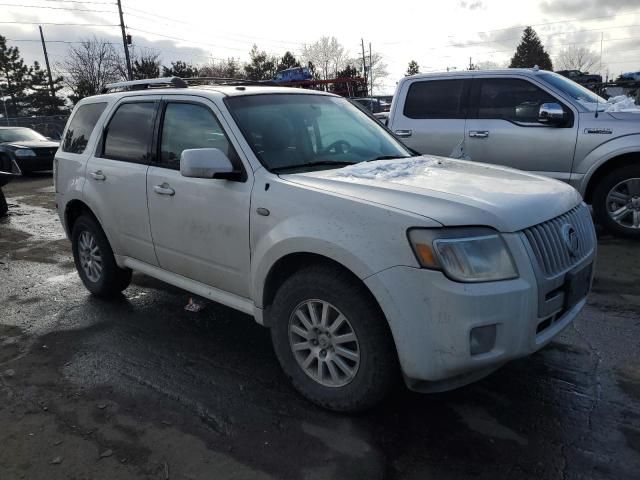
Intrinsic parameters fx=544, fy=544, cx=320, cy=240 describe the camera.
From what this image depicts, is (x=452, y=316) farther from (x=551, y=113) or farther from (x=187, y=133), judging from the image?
(x=551, y=113)

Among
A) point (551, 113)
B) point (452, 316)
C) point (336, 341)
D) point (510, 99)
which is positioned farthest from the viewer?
point (510, 99)

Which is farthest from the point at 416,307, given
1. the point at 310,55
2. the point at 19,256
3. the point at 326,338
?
the point at 310,55

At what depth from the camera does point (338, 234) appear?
9.20 ft

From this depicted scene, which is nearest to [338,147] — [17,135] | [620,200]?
[620,200]

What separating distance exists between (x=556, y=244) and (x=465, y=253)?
0.63m

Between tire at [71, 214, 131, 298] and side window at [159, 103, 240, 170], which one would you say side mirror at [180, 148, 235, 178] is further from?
tire at [71, 214, 131, 298]

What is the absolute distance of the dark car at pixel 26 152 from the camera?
1522 centimetres

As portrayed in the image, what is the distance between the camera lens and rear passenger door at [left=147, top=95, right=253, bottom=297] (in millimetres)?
3445

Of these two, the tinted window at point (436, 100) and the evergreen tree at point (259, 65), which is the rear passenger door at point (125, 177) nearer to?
the tinted window at point (436, 100)

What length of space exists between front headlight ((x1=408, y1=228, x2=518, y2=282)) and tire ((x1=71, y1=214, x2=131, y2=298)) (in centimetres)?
330

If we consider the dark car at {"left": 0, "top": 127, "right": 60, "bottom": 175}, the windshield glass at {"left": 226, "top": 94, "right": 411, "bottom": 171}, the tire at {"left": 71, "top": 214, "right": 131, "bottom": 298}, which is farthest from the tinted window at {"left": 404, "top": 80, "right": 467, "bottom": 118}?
the dark car at {"left": 0, "top": 127, "right": 60, "bottom": 175}

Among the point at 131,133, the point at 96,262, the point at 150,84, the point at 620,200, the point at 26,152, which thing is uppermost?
the point at 150,84

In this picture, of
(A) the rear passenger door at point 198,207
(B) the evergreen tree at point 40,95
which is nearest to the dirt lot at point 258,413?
(A) the rear passenger door at point 198,207

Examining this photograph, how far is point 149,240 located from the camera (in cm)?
423
